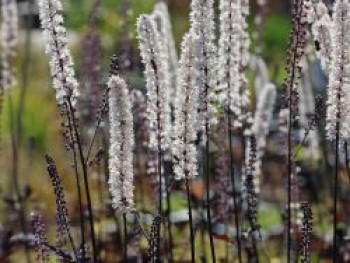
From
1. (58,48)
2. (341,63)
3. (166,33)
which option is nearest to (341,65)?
(341,63)

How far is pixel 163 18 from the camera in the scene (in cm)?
532

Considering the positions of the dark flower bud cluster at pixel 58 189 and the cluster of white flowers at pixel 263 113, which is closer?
the dark flower bud cluster at pixel 58 189

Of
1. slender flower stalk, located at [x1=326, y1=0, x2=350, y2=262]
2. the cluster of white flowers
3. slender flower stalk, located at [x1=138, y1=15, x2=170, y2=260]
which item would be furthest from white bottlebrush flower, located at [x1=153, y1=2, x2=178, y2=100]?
slender flower stalk, located at [x1=326, y1=0, x2=350, y2=262]

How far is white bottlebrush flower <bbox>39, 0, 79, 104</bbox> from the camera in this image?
12.8ft

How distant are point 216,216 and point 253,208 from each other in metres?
1.54

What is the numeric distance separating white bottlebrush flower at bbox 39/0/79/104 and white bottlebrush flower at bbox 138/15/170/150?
1.04 feet

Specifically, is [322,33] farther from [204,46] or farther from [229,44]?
[204,46]

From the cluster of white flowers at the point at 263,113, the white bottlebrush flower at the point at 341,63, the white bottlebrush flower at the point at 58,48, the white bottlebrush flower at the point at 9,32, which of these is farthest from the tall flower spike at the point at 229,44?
the white bottlebrush flower at the point at 9,32

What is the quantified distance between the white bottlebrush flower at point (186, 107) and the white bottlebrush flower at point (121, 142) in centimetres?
24

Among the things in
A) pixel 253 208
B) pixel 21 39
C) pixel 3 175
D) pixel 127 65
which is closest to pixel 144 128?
pixel 127 65

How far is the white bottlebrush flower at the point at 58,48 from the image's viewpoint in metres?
3.89

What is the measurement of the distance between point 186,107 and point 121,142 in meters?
0.32

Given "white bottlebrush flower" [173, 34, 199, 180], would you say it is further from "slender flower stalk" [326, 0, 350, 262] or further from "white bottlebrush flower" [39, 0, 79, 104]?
"slender flower stalk" [326, 0, 350, 262]

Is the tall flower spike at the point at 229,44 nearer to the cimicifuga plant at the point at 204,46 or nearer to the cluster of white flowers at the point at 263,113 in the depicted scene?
the cimicifuga plant at the point at 204,46
